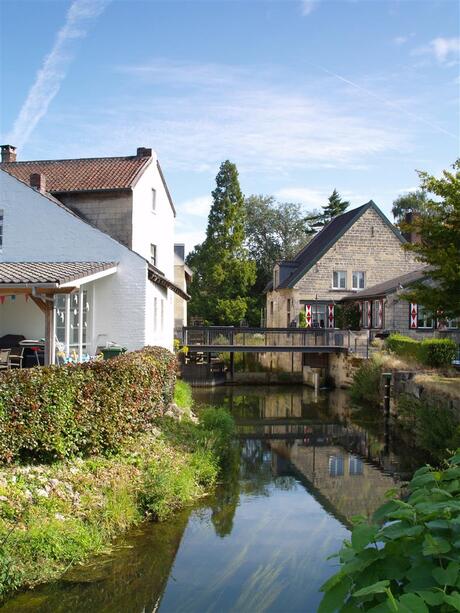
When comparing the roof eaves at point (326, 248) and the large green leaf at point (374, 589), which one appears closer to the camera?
the large green leaf at point (374, 589)

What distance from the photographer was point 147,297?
59.3 feet

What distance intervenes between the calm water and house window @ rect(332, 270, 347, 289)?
1981 cm

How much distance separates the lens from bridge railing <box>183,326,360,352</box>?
101ft

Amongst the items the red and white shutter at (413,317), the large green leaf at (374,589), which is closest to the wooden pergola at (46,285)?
the large green leaf at (374,589)

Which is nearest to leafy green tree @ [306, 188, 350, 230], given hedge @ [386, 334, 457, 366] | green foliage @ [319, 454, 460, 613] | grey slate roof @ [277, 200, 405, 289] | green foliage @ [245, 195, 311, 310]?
green foliage @ [245, 195, 311, 310]

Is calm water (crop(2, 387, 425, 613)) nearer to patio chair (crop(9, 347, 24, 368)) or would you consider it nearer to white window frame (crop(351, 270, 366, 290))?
patio chair (crop(9, 347, 24, 368))

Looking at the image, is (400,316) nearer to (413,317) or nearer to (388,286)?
(413,317)

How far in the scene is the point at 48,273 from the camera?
14336 mm

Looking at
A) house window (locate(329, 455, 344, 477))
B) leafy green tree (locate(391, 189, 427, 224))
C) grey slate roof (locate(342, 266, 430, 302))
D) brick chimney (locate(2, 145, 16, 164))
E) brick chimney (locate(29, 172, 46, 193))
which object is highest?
leafy green tree (locate(391, 189, 427, 224))

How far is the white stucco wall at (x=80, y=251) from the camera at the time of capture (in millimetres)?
17766

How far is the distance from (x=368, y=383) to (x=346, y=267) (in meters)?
13.9

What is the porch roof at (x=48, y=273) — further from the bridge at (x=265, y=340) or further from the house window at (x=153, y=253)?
the bridge at (x=265, y=340)

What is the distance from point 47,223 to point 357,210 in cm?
2484

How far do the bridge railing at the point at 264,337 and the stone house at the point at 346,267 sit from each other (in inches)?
203
